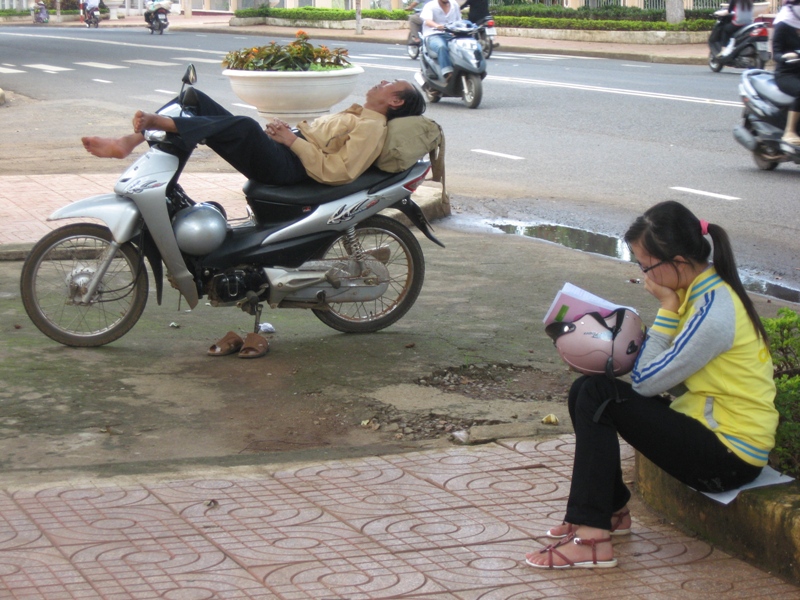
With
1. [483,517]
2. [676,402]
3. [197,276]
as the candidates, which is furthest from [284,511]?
[197,276]

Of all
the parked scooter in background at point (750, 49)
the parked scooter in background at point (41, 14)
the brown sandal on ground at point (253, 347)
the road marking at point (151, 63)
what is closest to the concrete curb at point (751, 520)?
the brown sandal on ground at point (253, 347)

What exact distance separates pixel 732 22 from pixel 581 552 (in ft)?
65.2

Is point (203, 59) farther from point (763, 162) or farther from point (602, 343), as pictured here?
point (602, 343)

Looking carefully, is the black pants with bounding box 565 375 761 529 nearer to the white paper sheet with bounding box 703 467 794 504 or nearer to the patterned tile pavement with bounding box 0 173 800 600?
the white paper sheet with bounding box 703 467 794 504

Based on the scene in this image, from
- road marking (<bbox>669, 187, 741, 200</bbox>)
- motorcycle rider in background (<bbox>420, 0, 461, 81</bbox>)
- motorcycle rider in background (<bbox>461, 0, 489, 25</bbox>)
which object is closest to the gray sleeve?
road marking (<bbox>669, 187, 741, 200</bbox>)

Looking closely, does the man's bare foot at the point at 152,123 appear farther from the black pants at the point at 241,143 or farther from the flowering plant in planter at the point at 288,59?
the flowering plant in planter at the point at 288,59

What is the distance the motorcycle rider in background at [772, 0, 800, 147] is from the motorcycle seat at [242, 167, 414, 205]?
6481mm

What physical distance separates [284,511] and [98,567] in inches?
28.0

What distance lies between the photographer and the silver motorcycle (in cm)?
571

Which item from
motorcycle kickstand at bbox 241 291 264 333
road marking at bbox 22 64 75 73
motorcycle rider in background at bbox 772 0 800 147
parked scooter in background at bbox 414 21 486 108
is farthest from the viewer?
road marking at bbox 22 64 75 73

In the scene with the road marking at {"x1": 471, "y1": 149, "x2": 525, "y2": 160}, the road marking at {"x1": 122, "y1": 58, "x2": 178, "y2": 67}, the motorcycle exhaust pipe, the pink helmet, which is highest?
the road marking at {"x1": 122, "y1": 58, "x2": 178, "y2": 67}

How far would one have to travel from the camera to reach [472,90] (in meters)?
16.4

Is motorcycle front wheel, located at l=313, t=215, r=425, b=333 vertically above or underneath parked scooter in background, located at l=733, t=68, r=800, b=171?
underneath

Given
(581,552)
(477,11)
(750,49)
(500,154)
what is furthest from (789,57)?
(477,11)
